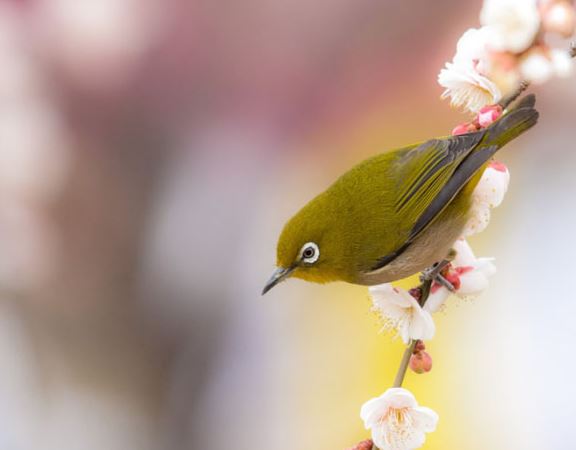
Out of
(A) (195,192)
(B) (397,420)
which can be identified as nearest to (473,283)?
(B) (397,420)

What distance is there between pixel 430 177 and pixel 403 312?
139mm

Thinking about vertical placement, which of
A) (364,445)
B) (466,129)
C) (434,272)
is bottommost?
(364,445)

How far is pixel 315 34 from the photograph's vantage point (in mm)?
1317

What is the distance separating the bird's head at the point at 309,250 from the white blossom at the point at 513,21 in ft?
0.62

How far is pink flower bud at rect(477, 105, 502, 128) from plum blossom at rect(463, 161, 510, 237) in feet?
0.20

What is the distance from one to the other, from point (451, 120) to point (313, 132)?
20 cm

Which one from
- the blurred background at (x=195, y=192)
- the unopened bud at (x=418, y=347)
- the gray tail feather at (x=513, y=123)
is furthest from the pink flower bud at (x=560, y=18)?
the blurred background at (x=195, y=192)

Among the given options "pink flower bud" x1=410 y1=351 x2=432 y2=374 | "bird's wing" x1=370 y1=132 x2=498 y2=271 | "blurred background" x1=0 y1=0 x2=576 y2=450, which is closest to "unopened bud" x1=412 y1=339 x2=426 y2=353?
"pink flower bud" x1=410 y1=351 x2=432 y2=374

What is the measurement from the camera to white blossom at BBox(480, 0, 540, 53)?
1.63ft

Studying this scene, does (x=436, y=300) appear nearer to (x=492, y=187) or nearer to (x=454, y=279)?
(x=454, y=279)

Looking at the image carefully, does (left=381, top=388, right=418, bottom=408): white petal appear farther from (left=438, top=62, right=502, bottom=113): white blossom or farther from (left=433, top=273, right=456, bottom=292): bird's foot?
(left=438, top=62, right=502, bottom=113): white blossom

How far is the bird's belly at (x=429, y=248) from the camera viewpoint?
2.12 feet

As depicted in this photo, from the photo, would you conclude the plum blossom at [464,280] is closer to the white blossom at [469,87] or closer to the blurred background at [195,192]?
the white blossom at [469,87]

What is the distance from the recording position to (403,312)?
55cm
